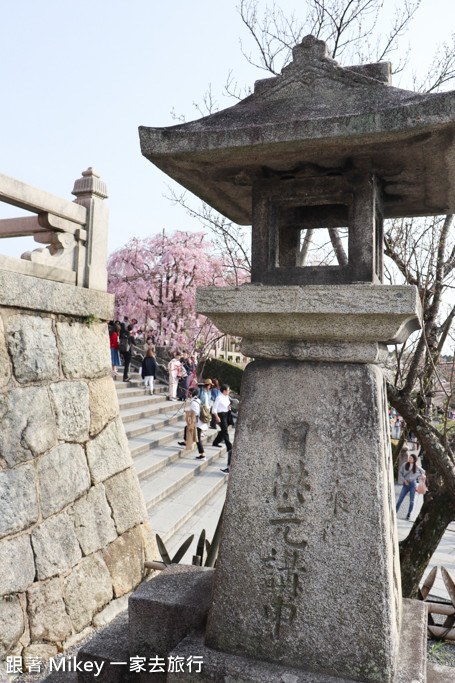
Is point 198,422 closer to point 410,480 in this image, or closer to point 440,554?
point 410,480

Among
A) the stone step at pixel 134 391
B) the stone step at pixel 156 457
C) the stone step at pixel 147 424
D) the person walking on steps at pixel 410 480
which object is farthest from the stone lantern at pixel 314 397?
the stone step at pixel 134 391

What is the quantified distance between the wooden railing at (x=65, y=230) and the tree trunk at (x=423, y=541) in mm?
3592

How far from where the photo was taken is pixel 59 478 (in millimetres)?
3684

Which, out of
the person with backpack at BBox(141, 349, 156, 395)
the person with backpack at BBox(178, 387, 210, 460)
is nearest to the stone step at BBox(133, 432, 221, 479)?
the person with backpack at BBox(178, 387, 210, 460)

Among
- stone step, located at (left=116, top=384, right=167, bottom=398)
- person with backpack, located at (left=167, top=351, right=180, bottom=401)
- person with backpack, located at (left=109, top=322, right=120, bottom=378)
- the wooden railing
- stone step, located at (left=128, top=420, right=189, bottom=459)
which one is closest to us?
the wooden railing

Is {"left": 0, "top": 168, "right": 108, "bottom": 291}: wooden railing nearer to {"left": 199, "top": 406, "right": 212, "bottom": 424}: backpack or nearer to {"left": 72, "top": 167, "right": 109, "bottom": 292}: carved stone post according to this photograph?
{"left": 72, "top": 167, "right": 109, "bottom": 292}: carved stone post

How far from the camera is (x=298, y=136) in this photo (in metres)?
1.81

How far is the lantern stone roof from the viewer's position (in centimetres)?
174

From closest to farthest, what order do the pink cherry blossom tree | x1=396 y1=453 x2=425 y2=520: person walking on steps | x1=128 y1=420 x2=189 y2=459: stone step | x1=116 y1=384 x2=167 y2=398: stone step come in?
x1=128 y1=420 x2=189 y2=459: stone step → x1=396 y1=453 x2=425 y2=520: person walking on steps → x1=116 y1=384 x2=167 y2=398: stone step → the pink cherry blossom tree

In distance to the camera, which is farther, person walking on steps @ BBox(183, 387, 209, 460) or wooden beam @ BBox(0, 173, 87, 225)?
person walking on steps @ BBox(183, 387, 209, 460)

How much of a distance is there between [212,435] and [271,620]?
10654 mm

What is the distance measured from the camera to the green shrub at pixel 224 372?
21.2 m

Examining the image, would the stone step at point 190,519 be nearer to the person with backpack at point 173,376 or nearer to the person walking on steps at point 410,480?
the person walking on steps at point 410,480

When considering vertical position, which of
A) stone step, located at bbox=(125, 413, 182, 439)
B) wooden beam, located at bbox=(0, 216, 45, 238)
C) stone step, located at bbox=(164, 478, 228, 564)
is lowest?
stone step, located at bbox=(164, 478, 228, 564)
